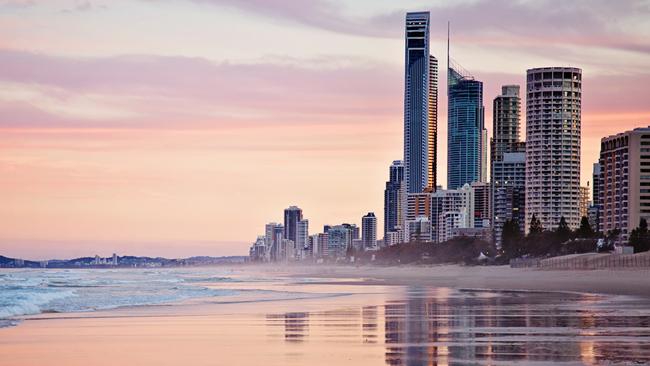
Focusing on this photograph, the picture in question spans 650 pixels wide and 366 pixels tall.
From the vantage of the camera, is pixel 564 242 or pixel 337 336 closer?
pixel 337 336

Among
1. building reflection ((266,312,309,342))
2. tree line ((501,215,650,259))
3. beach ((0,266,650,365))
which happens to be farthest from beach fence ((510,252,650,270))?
building reflection ((266,312,309,342))

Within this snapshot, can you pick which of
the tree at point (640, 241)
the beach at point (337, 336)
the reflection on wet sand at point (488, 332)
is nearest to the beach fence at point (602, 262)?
the tree at point (640, 241)

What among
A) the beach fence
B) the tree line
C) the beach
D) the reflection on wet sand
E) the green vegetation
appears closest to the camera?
the reflection on wet sand

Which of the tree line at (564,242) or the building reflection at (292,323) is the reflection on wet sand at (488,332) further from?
the tree line at (564,242)

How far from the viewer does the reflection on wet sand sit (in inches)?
860

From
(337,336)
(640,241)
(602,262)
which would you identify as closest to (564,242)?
(640,241)

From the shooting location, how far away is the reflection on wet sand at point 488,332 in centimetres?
2184

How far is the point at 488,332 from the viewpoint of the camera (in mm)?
28312

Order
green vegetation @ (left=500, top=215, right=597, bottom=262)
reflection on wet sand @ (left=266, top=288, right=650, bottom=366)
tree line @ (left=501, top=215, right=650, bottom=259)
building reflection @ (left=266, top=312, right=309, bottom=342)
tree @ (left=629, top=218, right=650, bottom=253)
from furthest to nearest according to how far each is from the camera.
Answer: green vegetation @ (left=500, top=215, right=597, bottom=262)
tree line @ (left=501, top=215, right=650, bottom=259)
tree @ (left=629, top=218, right=650, bottom=253)
building reflection @ (left=266, top=312, right=309, bottom=342)
reflection on wet sand @ (left=266, top=288, right=650, bottom=366)

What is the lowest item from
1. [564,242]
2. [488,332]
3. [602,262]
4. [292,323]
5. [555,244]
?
[292,323]

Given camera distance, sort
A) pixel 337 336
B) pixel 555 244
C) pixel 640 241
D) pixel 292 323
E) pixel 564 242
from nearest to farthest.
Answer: pixel 337 336, pixel 292 323, pixel 640 241, pixel 555 244, pixel 564 242

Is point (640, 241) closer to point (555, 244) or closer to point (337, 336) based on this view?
point (555, 244)

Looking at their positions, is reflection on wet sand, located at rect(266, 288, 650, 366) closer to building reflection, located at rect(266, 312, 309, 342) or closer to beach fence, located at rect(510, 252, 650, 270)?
building reflection, located at rect(266, 312, 309, 342)

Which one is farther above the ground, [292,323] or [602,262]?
[602,262]
